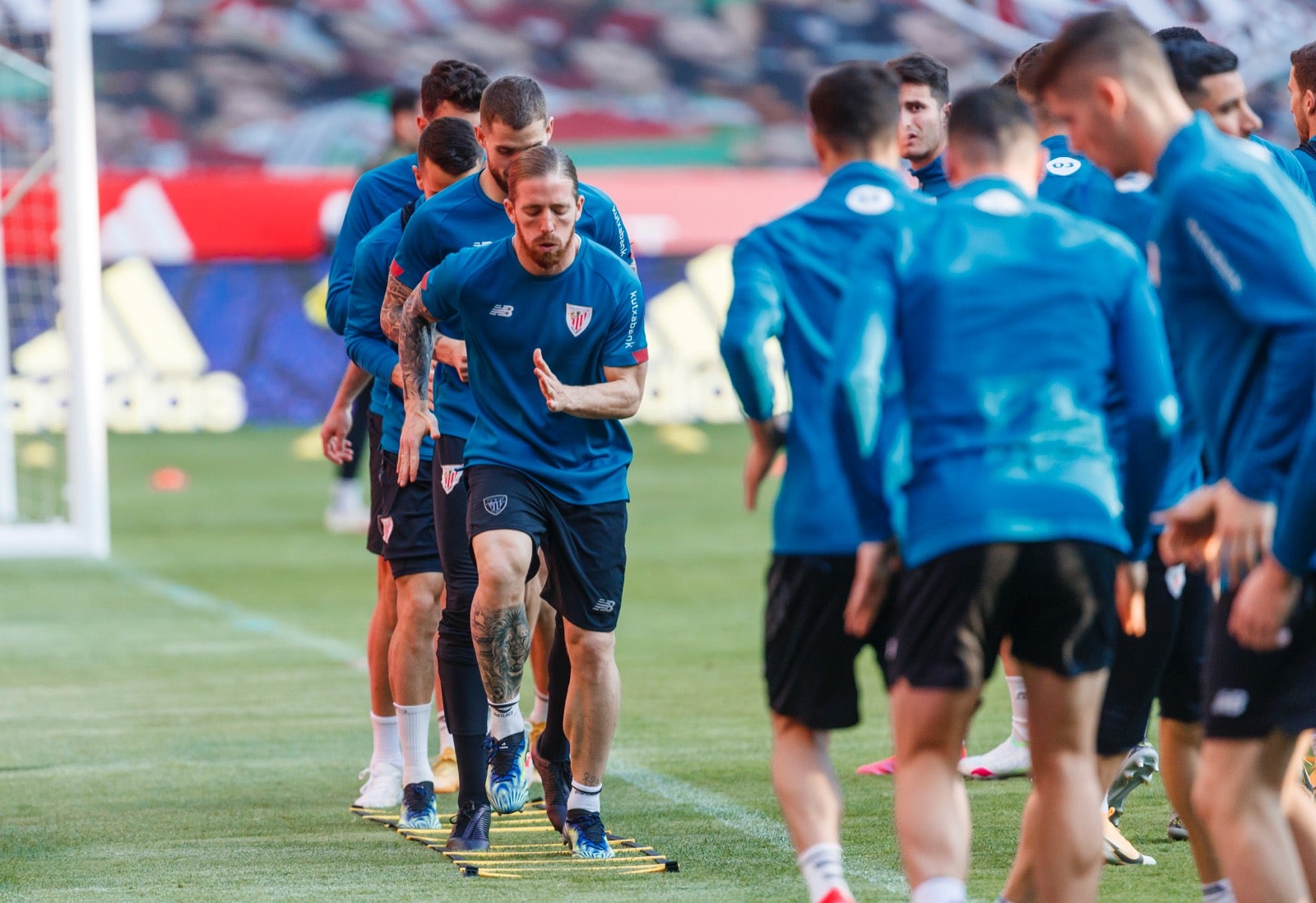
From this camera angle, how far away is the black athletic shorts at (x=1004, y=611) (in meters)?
3.78

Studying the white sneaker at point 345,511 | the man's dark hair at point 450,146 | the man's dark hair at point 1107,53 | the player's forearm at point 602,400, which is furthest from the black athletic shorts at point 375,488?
the white sneaker at point 345,511

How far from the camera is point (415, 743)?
20.4 feet

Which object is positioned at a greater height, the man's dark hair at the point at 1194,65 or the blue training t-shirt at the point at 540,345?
the man's dark hair at the point at 1194,65

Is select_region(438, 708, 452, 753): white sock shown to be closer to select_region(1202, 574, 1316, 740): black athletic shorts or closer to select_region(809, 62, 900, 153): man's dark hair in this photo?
select_region(809, 62, 900, 153): man's dark hair

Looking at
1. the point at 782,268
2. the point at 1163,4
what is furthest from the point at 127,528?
the point at 1163,4

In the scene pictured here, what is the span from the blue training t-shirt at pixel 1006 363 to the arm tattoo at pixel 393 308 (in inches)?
100

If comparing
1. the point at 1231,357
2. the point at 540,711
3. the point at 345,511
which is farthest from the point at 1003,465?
the point at 345,511

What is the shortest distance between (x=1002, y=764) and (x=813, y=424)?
8.77 ft

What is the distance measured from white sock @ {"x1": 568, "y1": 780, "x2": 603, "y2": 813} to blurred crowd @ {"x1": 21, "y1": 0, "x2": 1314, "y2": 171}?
74.7 feet

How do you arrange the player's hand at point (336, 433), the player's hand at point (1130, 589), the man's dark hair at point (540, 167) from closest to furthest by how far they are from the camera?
the player's hand at point (1130, 589) < the man's dark hair at point (540, 167) < the player's hand at point (336, 433)

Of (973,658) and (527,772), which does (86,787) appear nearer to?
(527,772)

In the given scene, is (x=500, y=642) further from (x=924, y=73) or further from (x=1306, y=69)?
(x=1306, y=69)

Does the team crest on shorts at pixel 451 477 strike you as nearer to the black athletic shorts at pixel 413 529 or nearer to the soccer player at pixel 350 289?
the black athletic shorts at pixel 413 529

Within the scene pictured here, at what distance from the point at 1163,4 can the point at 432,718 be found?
24677mm
